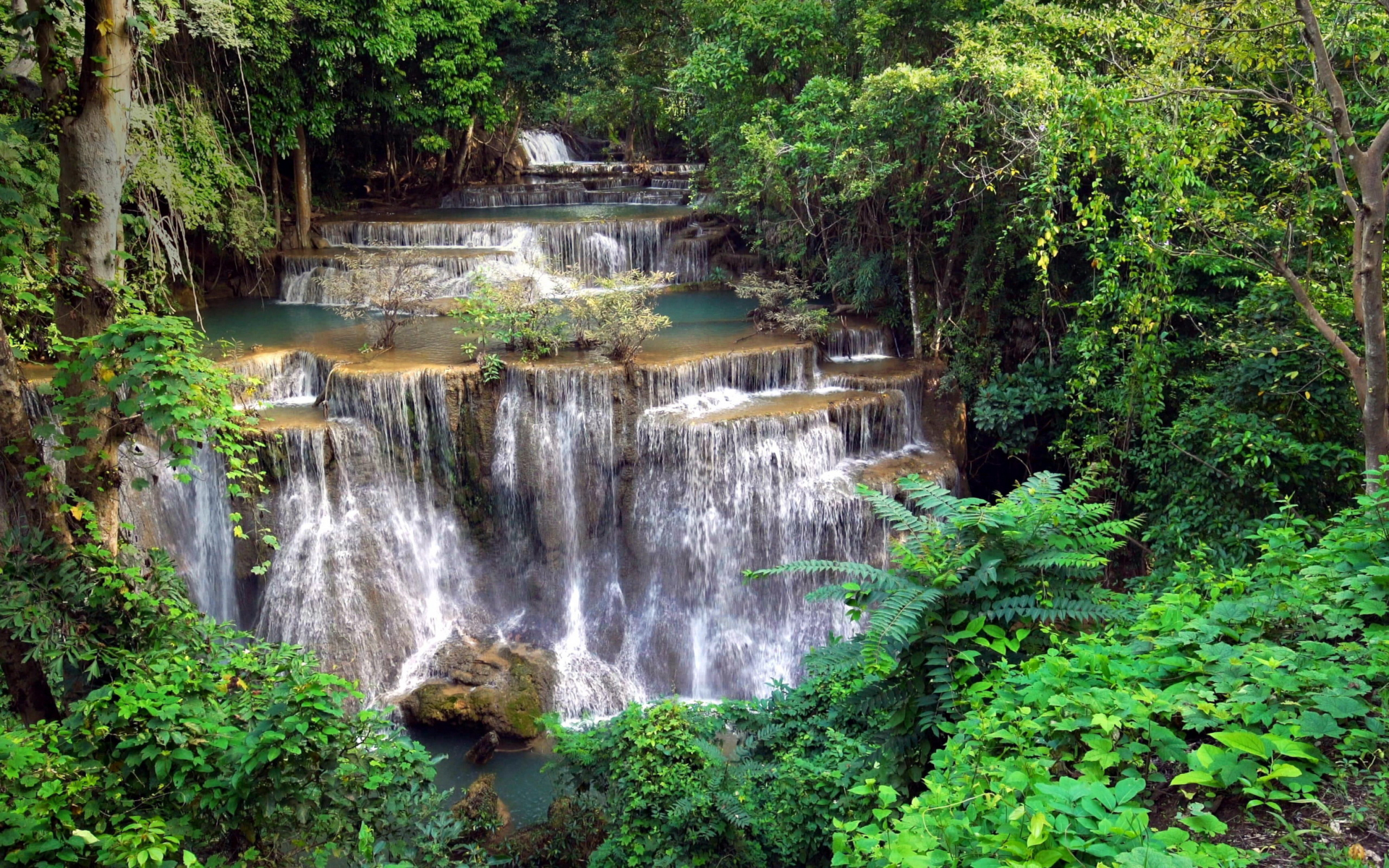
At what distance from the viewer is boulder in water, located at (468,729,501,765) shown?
8641 millimetres

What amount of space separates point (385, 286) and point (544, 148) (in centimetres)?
1443

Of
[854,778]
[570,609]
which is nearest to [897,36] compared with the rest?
[570,609]

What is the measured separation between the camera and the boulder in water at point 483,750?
8.64m

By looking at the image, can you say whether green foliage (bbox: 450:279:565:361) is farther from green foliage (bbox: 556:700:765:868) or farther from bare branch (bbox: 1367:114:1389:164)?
bare branch (bbox: 1367:114:1389:164)

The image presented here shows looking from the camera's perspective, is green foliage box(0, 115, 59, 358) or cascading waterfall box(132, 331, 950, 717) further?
cascading waterfall box(132, 331, 950, 717)

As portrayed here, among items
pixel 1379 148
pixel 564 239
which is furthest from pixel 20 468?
pixel 564 239

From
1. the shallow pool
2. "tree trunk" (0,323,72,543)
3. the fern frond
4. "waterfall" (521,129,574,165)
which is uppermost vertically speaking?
"waterfall" (521,129,574,165)

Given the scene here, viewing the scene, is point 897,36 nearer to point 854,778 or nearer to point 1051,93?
point 1051,93

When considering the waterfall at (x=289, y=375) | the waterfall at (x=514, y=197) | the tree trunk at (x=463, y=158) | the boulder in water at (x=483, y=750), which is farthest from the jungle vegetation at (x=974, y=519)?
the tree trunk at (x=463, y=158)

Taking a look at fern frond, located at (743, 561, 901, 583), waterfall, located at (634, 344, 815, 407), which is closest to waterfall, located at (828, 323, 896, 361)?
waterfall, located at (634, 344, 815, 407)

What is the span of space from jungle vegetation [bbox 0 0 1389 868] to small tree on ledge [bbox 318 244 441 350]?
Result: 1.56m

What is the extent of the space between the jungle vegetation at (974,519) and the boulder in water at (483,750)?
1859 millimetres

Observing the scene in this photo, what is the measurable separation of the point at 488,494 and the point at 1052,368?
656cm

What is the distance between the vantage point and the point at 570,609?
10.4m
